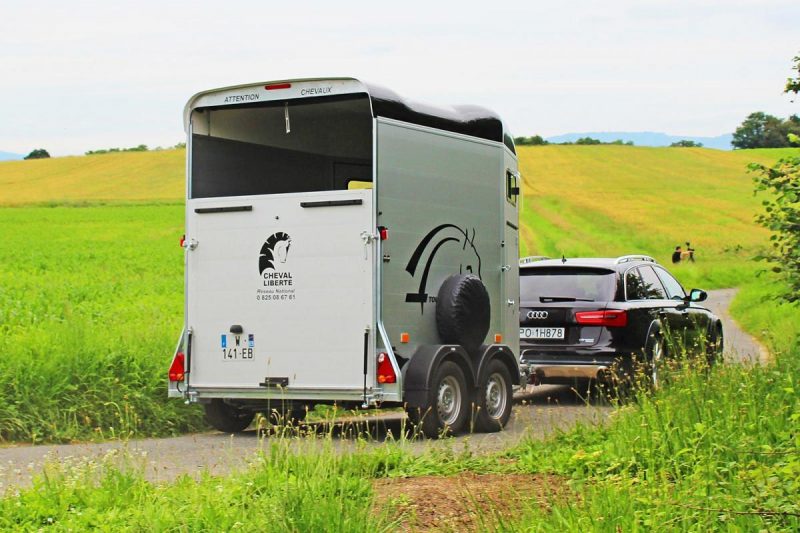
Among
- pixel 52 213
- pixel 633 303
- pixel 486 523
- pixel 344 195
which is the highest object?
pixel 52 213

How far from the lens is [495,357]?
12.5 m

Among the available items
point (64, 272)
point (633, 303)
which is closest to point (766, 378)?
point (633, 303)

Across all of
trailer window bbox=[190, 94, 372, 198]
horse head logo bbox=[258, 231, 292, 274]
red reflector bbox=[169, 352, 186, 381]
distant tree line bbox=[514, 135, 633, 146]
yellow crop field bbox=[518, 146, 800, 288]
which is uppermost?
distant tree line bbox=[514, 135, 633, 146]

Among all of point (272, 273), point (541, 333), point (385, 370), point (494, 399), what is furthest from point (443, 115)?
point (541, 333)

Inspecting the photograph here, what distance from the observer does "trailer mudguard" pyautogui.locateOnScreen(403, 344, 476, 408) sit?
11.0 meters

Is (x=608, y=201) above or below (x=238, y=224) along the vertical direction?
above

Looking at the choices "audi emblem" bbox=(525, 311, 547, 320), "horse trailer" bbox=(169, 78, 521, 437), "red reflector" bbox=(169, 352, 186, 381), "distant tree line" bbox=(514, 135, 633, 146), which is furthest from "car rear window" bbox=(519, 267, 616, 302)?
"distant tree line" bbox=(514, 135, 633, 146)

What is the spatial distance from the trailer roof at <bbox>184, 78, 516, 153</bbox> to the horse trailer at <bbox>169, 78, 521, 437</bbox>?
0.02m

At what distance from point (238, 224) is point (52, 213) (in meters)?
54.1

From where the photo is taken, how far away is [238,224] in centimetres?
1166

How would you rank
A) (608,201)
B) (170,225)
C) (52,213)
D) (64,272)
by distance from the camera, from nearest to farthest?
(64,272)
(170,225)
(52,213)
(608,201)

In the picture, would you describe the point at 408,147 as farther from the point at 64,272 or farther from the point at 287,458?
the point at 64,272

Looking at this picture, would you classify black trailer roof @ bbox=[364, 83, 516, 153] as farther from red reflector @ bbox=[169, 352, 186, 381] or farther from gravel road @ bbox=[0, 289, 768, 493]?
red reflector @ bbox=[169, 352, 186, 381]

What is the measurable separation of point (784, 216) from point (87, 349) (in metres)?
6.90
